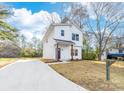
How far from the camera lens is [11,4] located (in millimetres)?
20000

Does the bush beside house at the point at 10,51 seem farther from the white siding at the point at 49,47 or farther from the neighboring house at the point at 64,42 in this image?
the neighboring house at the point at 64,42

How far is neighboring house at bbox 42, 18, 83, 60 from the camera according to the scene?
24.0 m

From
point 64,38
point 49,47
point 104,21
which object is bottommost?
point 49,47

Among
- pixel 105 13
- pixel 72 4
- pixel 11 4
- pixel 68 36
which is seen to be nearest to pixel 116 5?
pixel 105 13

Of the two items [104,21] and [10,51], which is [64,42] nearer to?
[10,51]

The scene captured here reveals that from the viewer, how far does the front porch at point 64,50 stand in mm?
23861

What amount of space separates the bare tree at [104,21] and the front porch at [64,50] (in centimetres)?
498

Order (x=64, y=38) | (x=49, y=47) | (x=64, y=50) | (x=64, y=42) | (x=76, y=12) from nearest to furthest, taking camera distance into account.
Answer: (x=64, y=42) < (x=64, y=50) < (x=64, y=38) < (x=49, y=47) < (x=76, y=12)

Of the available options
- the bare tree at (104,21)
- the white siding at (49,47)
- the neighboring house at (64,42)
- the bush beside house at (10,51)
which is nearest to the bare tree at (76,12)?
the bare tree at (104,21)

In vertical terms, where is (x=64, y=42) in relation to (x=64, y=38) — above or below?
below

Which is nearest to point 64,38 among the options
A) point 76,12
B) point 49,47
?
point 49,47

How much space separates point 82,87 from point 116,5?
20775 mm

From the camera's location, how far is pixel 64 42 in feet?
78.2

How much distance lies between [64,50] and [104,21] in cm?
744
